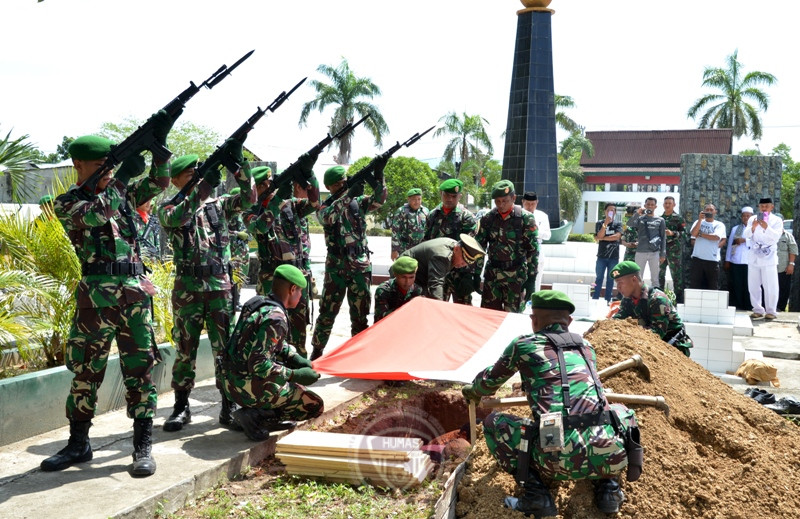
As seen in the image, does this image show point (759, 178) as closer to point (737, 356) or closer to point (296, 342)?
point (737, 356)

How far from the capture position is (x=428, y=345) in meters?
4.82

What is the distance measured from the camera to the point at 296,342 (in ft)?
19.9

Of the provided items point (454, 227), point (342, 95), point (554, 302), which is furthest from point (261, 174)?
point (342, 95)

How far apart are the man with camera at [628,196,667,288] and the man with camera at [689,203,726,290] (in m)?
0.86

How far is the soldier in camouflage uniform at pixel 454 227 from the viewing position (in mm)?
6984

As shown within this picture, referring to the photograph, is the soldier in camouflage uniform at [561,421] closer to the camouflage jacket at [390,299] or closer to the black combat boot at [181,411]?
the black combat boot at [181,411]

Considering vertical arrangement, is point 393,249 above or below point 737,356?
above

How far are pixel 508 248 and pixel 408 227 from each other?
211 cm

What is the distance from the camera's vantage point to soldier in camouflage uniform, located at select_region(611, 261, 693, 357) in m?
5.54

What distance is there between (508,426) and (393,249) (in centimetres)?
547

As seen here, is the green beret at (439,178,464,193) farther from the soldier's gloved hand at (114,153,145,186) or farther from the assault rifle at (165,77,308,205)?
the soldier's gloved hand at (114,153,145,186)

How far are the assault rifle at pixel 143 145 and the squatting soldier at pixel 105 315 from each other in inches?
1.4

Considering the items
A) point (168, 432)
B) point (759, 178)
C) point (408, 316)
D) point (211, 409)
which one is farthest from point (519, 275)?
point (759, 178)

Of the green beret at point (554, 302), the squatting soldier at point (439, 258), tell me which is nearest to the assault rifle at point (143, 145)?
the green beret at point (554, 302)
